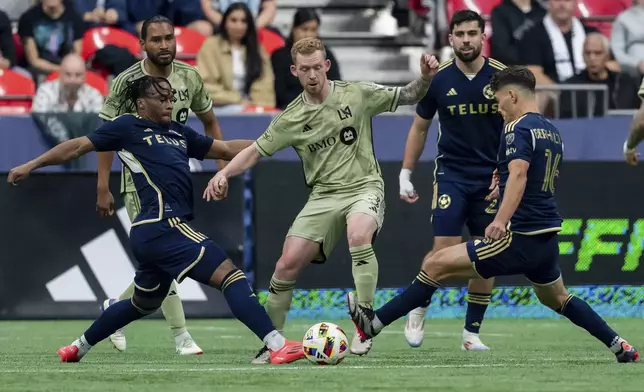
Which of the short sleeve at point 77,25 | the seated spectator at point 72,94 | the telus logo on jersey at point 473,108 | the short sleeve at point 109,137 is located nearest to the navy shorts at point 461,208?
the telus logo on jersey at point 473,108

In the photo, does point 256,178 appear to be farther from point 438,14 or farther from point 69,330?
point 438,14

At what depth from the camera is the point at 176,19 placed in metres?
17.7

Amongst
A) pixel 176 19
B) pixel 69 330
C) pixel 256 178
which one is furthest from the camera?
pixel 176 19

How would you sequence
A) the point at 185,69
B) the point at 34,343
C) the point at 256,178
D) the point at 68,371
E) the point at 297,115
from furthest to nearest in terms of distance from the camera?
1. the point at 256,178
2. the point at 34,343
3. the point at 185,69
4. the point at 297,115
5. the point at 68,371

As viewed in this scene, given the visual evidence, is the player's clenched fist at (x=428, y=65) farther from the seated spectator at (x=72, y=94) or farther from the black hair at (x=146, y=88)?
the seated spectator at (x=72, y=94)

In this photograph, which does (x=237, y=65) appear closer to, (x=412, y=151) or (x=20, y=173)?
(x=412, y=151)

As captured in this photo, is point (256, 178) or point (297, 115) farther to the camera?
point (256, 178)

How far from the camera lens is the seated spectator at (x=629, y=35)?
56.1 feet

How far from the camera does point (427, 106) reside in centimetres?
1089

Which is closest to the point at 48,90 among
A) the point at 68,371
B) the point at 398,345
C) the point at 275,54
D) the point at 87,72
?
the point at 87,72

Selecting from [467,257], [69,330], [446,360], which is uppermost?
[467,257]

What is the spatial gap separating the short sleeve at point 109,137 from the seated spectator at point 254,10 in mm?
7996

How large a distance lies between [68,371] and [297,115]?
2395 millimetres

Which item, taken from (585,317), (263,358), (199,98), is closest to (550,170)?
(585,317)
